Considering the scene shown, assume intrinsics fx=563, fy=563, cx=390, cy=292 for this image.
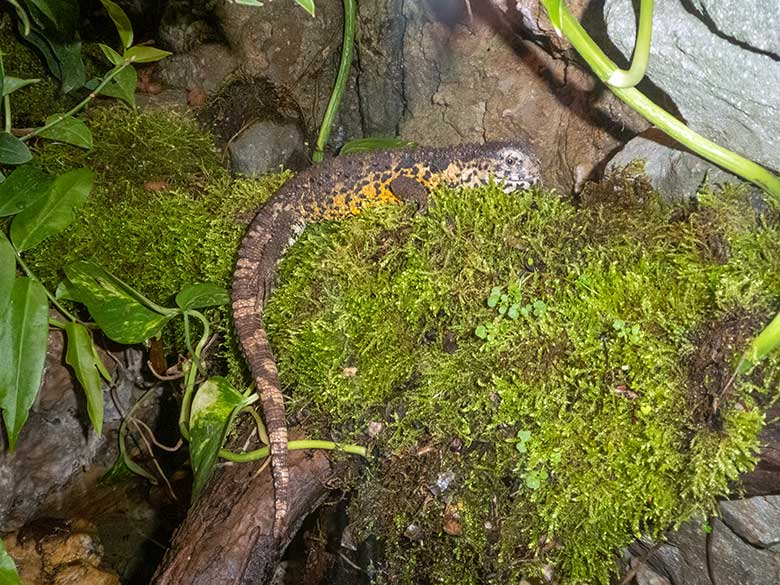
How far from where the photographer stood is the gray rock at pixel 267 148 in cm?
476

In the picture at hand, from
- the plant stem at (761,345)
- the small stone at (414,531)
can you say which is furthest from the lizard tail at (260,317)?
the plant stem at (761,345)

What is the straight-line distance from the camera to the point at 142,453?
4.62m

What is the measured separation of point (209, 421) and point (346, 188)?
1.83 m

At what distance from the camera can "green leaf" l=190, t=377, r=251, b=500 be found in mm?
2498

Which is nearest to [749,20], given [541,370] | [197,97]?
[541,370]

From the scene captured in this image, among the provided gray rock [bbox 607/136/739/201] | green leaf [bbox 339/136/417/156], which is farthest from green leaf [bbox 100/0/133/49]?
gray rock [bbox 607/136/739/201]

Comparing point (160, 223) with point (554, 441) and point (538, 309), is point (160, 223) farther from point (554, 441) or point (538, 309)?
point (554, 441)

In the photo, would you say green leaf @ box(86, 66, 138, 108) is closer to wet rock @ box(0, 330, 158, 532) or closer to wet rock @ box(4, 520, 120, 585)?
wet rock @ box(0, 330, 158, 532)

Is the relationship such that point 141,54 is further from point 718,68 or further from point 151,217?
point 718,68

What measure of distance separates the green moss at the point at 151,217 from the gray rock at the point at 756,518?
8.64 feet

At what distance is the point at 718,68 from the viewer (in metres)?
2.24

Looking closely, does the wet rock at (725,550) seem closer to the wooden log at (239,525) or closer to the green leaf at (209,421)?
the wooden log at (239,525)

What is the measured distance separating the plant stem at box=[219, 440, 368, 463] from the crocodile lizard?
0.56m

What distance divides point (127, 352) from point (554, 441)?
3264 millimetres
